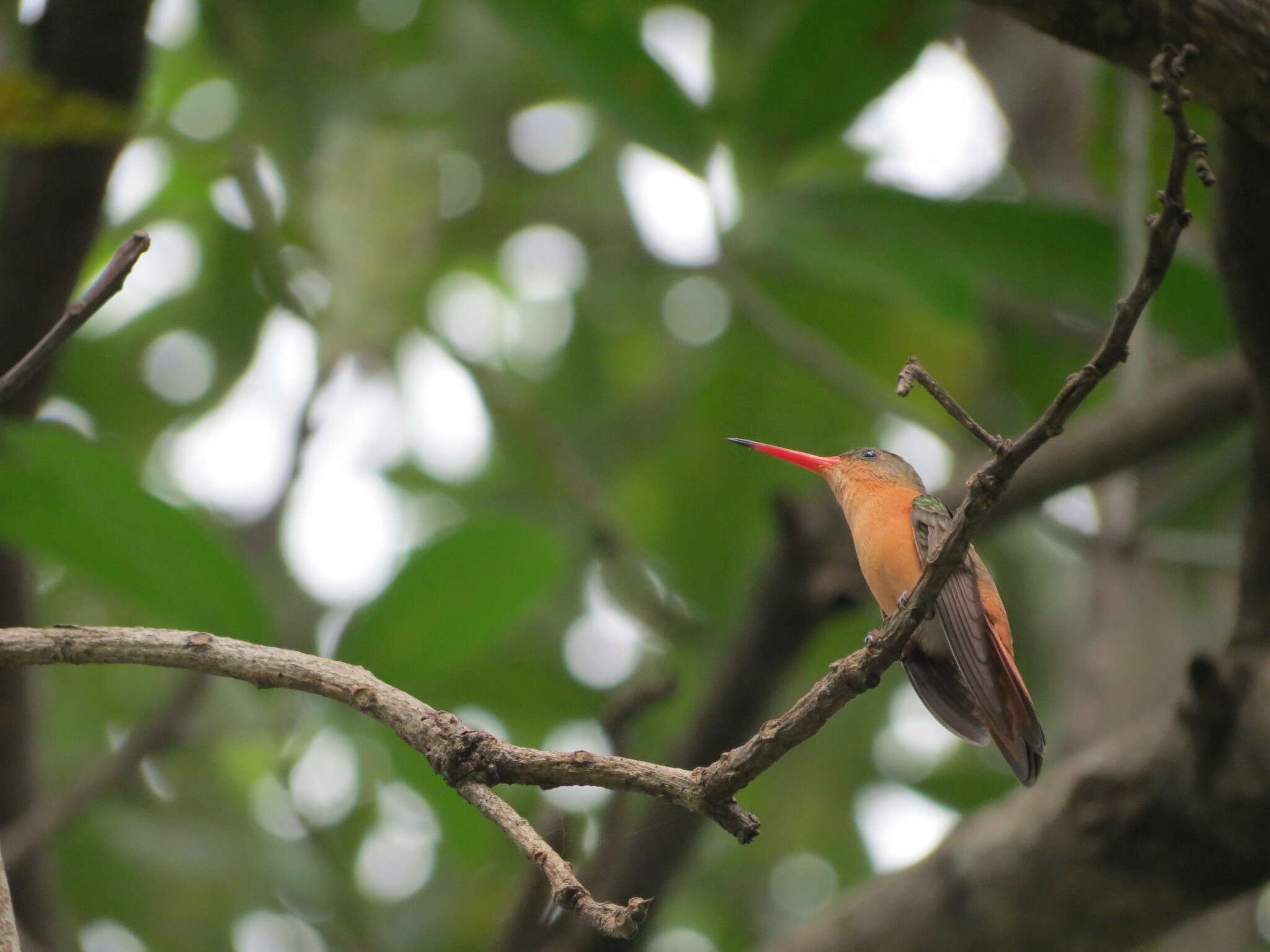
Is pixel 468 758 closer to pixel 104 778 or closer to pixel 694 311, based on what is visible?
pixel 104 778

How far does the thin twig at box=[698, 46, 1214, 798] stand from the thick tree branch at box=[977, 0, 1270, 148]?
2.04ft

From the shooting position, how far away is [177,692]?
357cm

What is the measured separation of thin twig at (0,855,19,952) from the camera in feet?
4.38

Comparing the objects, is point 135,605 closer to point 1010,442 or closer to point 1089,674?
point 1010,442

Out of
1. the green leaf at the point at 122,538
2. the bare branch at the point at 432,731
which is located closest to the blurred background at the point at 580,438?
the green leaf at the point at 122,538

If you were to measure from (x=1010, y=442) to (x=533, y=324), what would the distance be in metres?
5.64

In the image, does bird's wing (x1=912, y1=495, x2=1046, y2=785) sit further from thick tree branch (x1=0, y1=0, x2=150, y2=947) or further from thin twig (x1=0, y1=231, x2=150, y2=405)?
thick tree branch (x1=0, y1=0, x2=150, y2=947)

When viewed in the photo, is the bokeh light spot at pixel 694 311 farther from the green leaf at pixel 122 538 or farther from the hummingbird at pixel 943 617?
the green leaf at pixel 122 538

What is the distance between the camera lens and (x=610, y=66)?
13.3 ft

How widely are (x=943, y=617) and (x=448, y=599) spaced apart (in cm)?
167

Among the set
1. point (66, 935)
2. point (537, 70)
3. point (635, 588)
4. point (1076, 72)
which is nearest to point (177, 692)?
point (66, 935)

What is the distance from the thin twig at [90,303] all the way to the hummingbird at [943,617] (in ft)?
3.65

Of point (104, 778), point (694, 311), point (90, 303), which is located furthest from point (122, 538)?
point (694, 311)

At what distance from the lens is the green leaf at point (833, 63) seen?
155 inches
